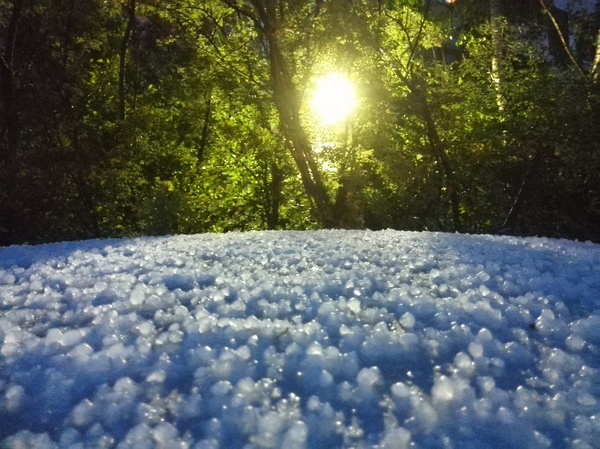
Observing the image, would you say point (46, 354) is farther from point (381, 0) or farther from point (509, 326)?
point (381, 0)

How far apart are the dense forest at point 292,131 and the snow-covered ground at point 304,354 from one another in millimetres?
3695

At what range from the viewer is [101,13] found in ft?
21.6

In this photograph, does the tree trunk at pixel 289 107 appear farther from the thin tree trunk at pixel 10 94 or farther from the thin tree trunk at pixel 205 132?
the thin tree trunk at pixel 10 94

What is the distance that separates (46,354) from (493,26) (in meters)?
6.76

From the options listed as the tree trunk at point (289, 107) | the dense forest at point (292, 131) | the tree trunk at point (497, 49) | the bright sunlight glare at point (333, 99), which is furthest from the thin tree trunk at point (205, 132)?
the tree trunk at point (497, 49)

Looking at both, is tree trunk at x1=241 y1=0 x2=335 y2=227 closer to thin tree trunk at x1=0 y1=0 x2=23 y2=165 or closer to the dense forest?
the dense forest

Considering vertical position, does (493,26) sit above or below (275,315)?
above

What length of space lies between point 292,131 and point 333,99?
56 centimetres

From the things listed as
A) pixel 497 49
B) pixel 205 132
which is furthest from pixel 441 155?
pixel 205 132

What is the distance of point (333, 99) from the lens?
19.1 ft

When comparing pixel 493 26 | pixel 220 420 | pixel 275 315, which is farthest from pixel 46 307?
pixel 493 26

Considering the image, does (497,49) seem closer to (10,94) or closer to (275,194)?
(275,194)

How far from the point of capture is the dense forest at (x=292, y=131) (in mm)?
5438

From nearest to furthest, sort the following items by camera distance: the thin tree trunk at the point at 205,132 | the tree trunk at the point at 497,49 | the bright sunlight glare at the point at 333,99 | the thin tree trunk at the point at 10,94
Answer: the thin tree trunk at the point at 10,94 → the bright sunlight glare at the point at 333,99 → the tree trunk at the point at 497,49 → the thin tree trunk at the point at 205,132
